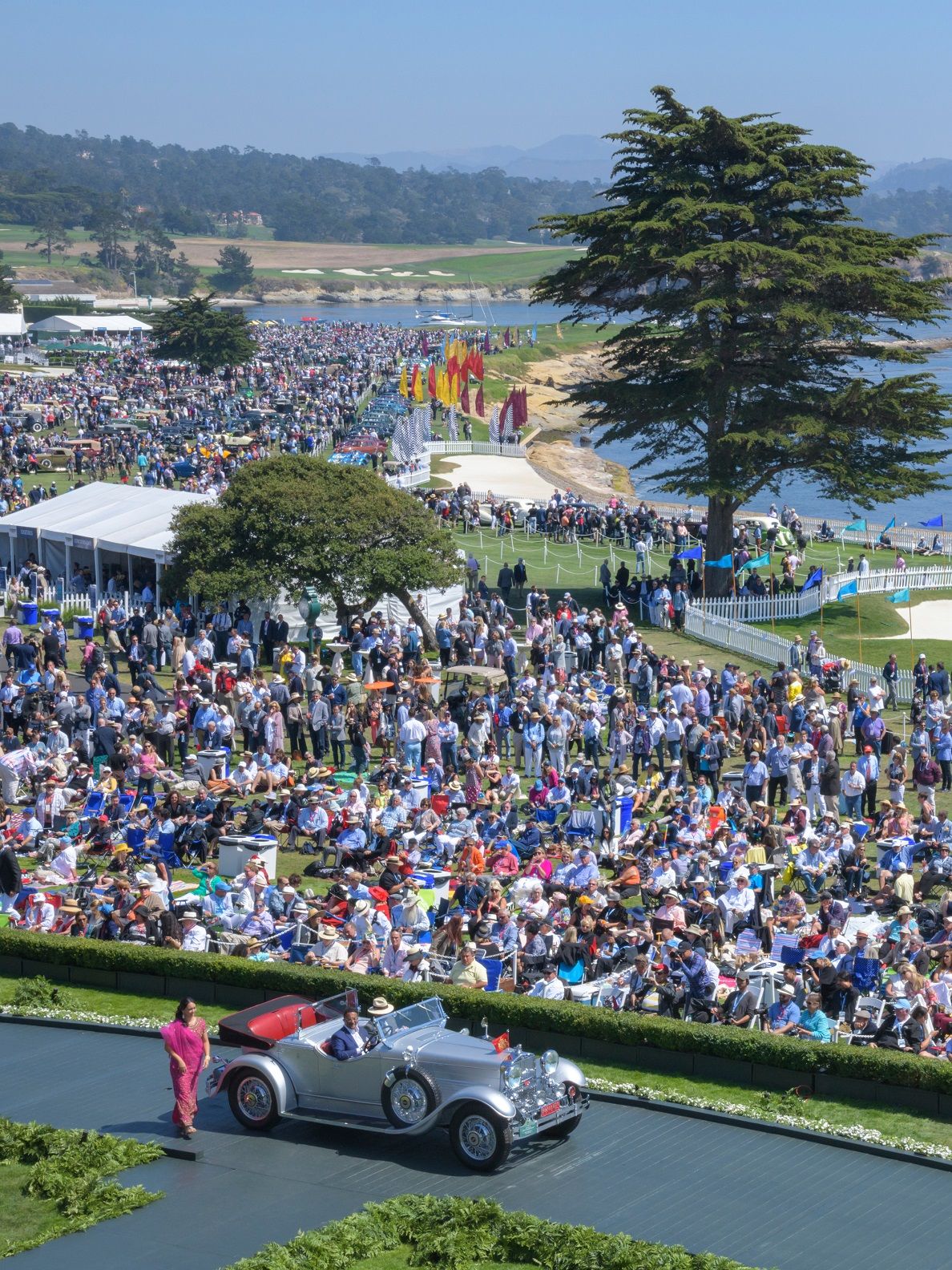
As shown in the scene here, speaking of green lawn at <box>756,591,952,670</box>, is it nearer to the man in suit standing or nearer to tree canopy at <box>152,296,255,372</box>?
the man in suit standing

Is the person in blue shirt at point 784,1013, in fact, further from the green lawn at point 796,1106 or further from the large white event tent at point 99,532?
the large white event tent at point 99,532

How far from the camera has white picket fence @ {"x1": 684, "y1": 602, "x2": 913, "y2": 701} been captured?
3117 centimetres

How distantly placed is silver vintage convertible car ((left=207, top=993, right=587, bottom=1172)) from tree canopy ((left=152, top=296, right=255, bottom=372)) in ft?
248

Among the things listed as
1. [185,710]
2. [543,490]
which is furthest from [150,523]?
[543,490]

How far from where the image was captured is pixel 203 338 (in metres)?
86.8

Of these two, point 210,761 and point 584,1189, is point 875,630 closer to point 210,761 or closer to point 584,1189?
point 210,761

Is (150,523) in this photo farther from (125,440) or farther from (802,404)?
(125,440)

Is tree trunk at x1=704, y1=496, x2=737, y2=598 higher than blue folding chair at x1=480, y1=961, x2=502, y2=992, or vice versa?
tree trunk at x1=704, y1=496, x2=737, y2=598

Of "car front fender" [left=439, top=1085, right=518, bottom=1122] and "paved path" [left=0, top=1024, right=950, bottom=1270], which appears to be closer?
"paved path" [left=0, top=1024, right=950, bottom=1270]

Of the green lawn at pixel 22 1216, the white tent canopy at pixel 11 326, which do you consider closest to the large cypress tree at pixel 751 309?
the green lawn at pixel 22 1216

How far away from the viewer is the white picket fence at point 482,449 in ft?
231

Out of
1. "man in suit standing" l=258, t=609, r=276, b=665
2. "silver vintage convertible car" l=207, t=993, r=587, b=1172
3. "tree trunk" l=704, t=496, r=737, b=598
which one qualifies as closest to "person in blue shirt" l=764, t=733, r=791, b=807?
"silver vintage convertible car" l=207, t=993, r=587, b=1172

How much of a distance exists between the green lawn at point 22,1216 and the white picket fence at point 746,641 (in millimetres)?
20312

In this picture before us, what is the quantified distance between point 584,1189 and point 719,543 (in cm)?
2990
